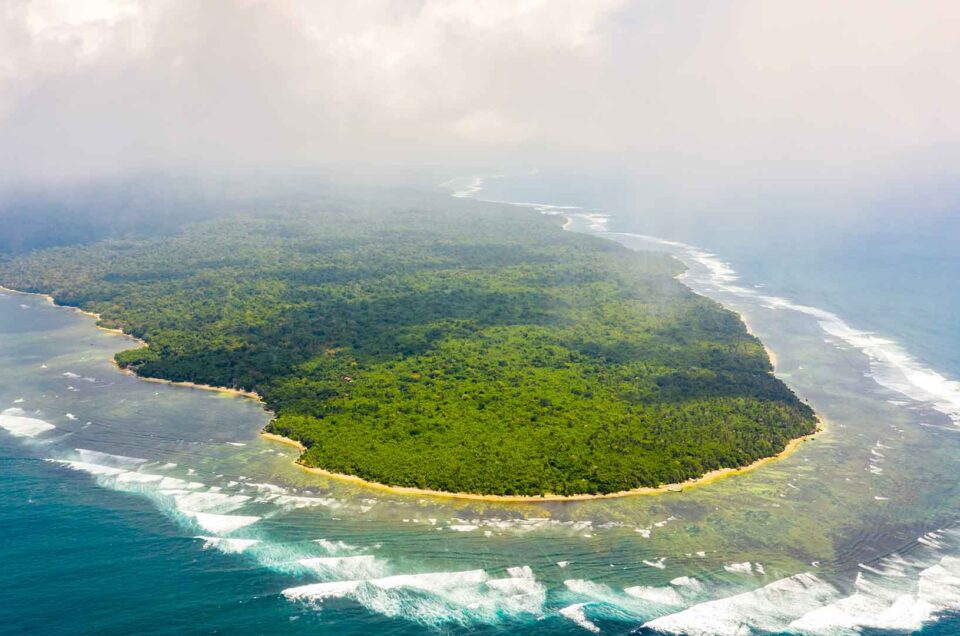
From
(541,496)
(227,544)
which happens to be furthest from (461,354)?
(227,544)

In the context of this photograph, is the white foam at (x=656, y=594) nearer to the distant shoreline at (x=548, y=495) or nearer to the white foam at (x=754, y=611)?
the white foam at (x=754, y=611)

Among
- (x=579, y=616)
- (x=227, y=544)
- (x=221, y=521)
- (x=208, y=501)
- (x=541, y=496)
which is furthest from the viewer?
(x=541, y=496)

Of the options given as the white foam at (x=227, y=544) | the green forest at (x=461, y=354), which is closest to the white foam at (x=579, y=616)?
the green forest at (x=461, y=354)

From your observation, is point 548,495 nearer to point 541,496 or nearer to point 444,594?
point 541,496

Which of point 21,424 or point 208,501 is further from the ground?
point 208,501

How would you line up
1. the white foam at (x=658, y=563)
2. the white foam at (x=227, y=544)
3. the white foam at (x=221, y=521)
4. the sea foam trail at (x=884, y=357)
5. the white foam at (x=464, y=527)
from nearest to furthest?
the white foam at (x=658, y=563)
the white foam at (x=227, y=544)
the white foam at (x=221, y=521)
the white foam at (x=464, y=527)
the sea foam trail at (x=884, y=357)

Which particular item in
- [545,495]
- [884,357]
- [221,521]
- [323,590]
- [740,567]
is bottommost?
[323,590]

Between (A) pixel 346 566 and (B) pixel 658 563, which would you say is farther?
(B) pixel 658 563
